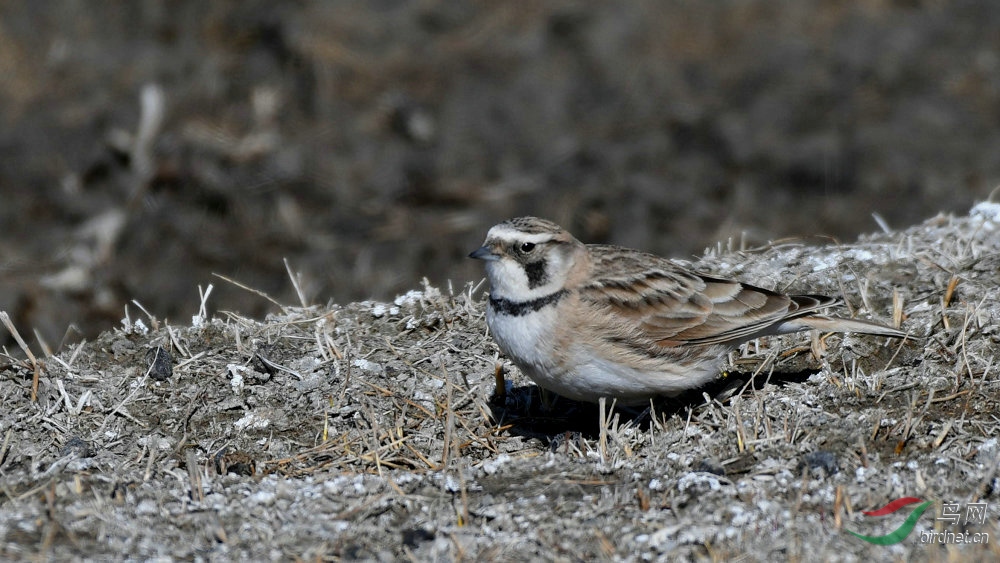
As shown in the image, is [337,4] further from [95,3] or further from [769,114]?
[769,114]

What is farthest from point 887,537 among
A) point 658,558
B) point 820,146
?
point 820,146

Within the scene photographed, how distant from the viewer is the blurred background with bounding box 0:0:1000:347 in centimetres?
1078

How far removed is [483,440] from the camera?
20.6ft

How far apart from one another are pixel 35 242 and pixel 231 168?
1.88 m

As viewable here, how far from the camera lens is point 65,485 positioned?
5.46 m

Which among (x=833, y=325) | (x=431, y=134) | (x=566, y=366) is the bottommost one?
(x=566, y=366)

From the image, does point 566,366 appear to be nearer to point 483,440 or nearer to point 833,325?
point 483,440
